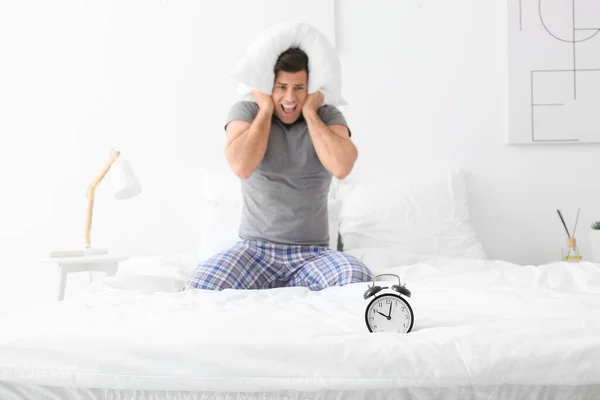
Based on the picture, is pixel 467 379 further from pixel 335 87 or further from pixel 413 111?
pixel 413 111

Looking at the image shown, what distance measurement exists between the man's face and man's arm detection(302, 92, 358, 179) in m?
0.04

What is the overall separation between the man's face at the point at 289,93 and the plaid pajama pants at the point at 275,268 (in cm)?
44

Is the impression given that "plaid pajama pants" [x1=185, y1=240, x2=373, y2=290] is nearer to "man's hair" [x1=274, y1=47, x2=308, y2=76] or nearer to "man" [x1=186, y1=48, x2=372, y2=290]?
"man" [x1=186, y1=48, x2=372, y2=290]

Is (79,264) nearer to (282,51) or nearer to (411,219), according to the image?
(282,51)

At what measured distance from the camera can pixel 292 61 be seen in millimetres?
1947

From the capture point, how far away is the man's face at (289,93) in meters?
1.96

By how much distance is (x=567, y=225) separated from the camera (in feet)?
9.33

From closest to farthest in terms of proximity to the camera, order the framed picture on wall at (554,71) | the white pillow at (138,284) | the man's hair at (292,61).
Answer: the white pillow at (138,284), the man's hair at (292,61), the framed picture on wall at (554,71)

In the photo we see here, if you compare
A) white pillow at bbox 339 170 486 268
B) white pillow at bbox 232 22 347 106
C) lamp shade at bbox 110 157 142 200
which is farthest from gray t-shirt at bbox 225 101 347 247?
lamp shade at bbox 110 157 142 200

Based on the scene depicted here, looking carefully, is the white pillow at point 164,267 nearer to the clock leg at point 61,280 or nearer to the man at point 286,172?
the man at point 286,172

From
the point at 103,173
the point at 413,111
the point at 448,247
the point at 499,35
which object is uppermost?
the point at 499,35

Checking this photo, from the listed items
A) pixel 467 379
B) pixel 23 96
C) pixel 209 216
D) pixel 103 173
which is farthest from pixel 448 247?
pixel 23 96

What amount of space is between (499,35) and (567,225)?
37.6 inches

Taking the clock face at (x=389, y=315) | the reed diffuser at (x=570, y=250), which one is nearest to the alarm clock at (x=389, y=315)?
the clock face at (x=389, y=315)
